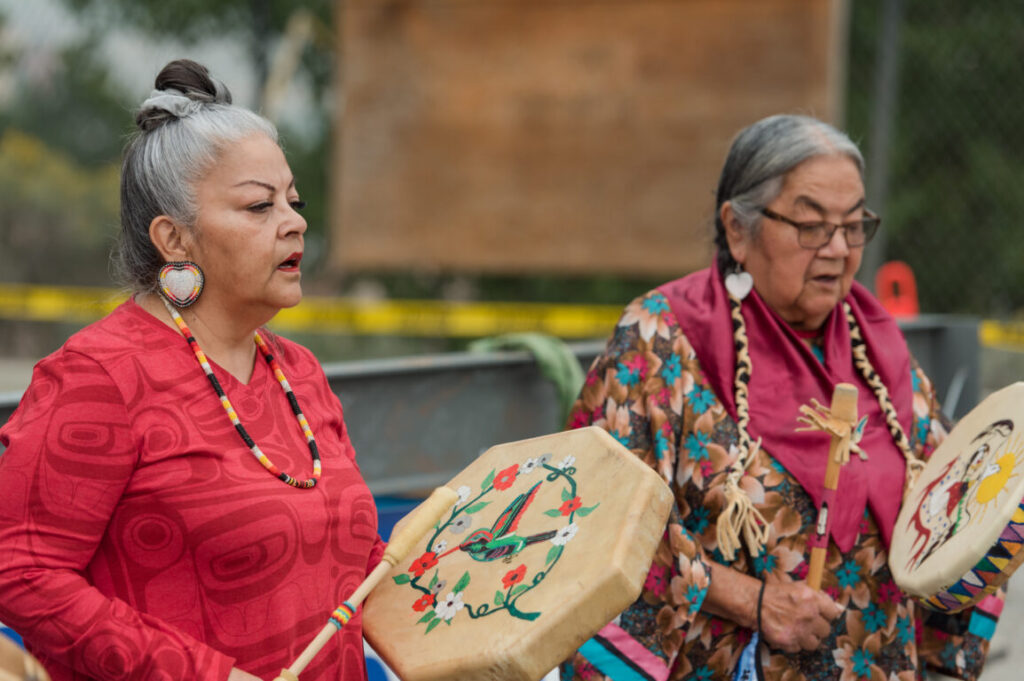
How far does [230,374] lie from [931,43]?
1156 cm

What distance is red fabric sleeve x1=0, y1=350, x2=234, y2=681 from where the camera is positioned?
1560 millimetres

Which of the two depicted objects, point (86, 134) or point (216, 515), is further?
point (86, 134)

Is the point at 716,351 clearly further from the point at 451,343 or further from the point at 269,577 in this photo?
the point at 451,343

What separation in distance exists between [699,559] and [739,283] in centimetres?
63

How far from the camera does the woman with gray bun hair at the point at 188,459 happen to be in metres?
1.57

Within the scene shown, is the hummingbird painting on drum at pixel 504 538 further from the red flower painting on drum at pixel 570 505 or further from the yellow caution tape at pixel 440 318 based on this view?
the yellow caution tape at pixel 440 318

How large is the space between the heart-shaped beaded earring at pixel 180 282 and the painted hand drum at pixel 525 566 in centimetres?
61

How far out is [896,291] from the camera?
5812mm

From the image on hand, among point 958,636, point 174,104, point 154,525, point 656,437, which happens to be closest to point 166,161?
point 174,104

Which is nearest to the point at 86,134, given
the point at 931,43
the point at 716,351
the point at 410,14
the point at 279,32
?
the point at 279,32

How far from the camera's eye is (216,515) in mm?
1658

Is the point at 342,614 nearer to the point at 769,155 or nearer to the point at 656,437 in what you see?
the point at 656,437

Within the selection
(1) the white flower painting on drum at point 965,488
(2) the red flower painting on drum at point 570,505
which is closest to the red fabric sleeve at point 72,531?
(2) the red flower painting on drum at point 570,505

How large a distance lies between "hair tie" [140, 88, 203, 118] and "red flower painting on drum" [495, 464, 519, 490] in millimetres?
833
